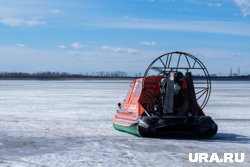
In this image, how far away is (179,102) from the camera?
13211mm
